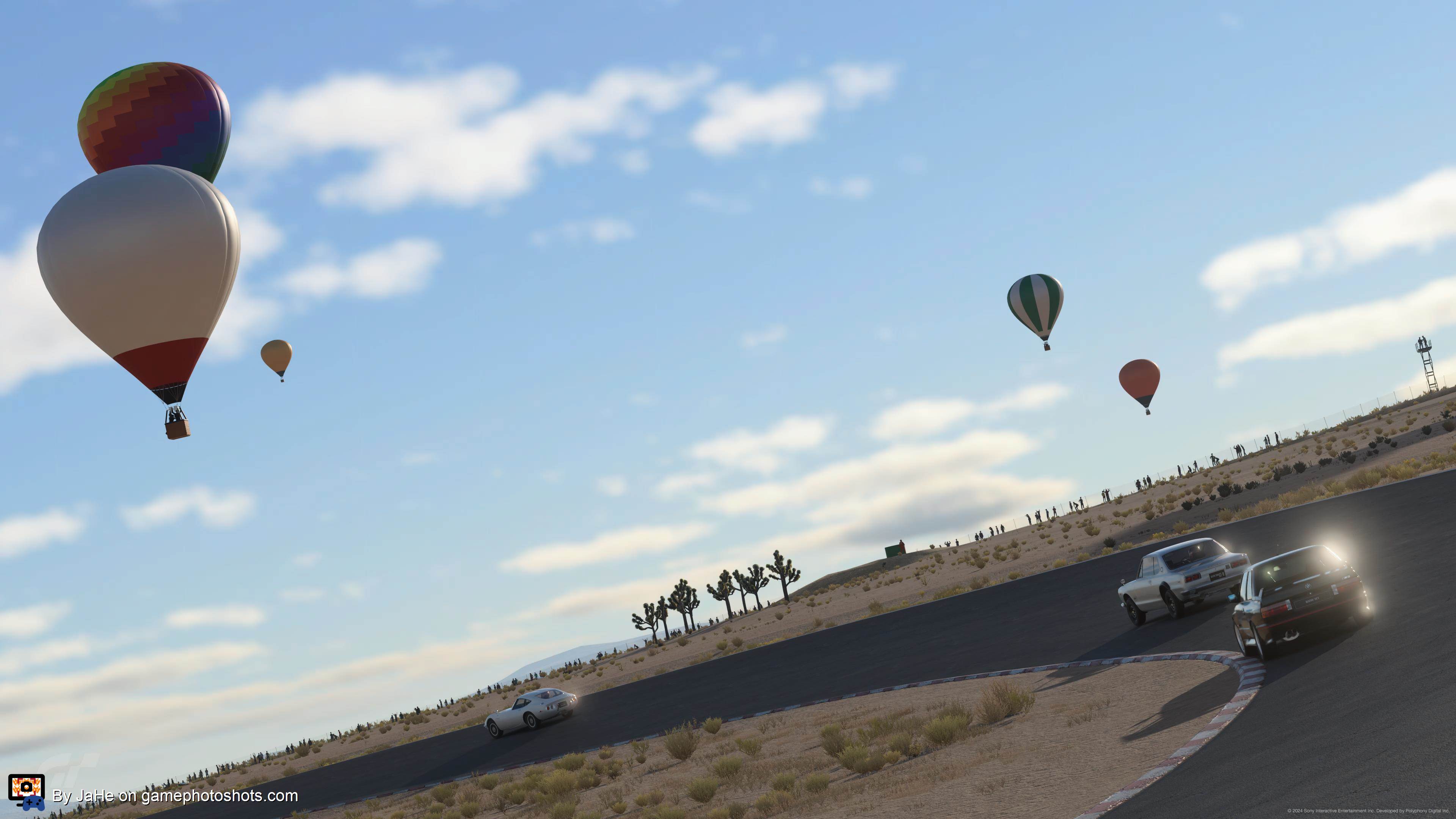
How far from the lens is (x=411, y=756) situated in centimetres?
4353

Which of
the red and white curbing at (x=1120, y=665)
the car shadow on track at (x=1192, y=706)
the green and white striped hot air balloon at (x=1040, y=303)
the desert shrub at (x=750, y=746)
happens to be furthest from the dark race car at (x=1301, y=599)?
the green and white striped hot air balloon at (x=1040, y=303)

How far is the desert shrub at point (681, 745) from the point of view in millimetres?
27516

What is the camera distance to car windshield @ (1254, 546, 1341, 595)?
18.6m

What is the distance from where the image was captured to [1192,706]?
1686 cm

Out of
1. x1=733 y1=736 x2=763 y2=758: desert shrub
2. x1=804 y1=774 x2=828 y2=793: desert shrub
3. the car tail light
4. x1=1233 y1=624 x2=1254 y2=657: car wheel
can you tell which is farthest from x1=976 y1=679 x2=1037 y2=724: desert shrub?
x1=733 y1=736 x2=763 y2=758: desert shrub

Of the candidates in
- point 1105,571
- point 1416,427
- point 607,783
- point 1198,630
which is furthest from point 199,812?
point 1416,427

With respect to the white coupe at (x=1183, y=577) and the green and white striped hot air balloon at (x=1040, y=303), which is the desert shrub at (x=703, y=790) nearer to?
the white coupe at (x=1183, y=577)

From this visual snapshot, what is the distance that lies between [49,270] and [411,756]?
928 inches

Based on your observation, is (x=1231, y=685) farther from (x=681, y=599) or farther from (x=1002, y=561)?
(x=681, y=599)

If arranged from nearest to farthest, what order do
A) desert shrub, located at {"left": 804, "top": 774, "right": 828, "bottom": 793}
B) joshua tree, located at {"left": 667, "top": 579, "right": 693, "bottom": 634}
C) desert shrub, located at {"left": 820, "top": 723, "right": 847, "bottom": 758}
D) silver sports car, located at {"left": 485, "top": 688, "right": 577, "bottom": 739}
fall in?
1. desert shrub, located at {"left": 804, "top": 774, "right": 828, "bottom": 793}
2. desert shrub, located at {"left": 820, "top": 723, "right": 847, "bottom": 758}
3. silver sports car, located at {"left": 485, "top": 688, "right": 577, "bottom": 739}
4. joshua tree, located at {"left": 667, "top": 579, "right": 693, "bottom": 634}

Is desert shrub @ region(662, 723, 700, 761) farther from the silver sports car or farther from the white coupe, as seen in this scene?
the silver sports car

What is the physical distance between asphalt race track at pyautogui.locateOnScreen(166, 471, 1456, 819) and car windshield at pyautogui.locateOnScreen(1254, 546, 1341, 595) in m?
1.13

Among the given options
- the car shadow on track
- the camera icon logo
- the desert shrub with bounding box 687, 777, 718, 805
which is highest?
the camera icon logo

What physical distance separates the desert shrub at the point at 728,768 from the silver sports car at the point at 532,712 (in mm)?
18795
